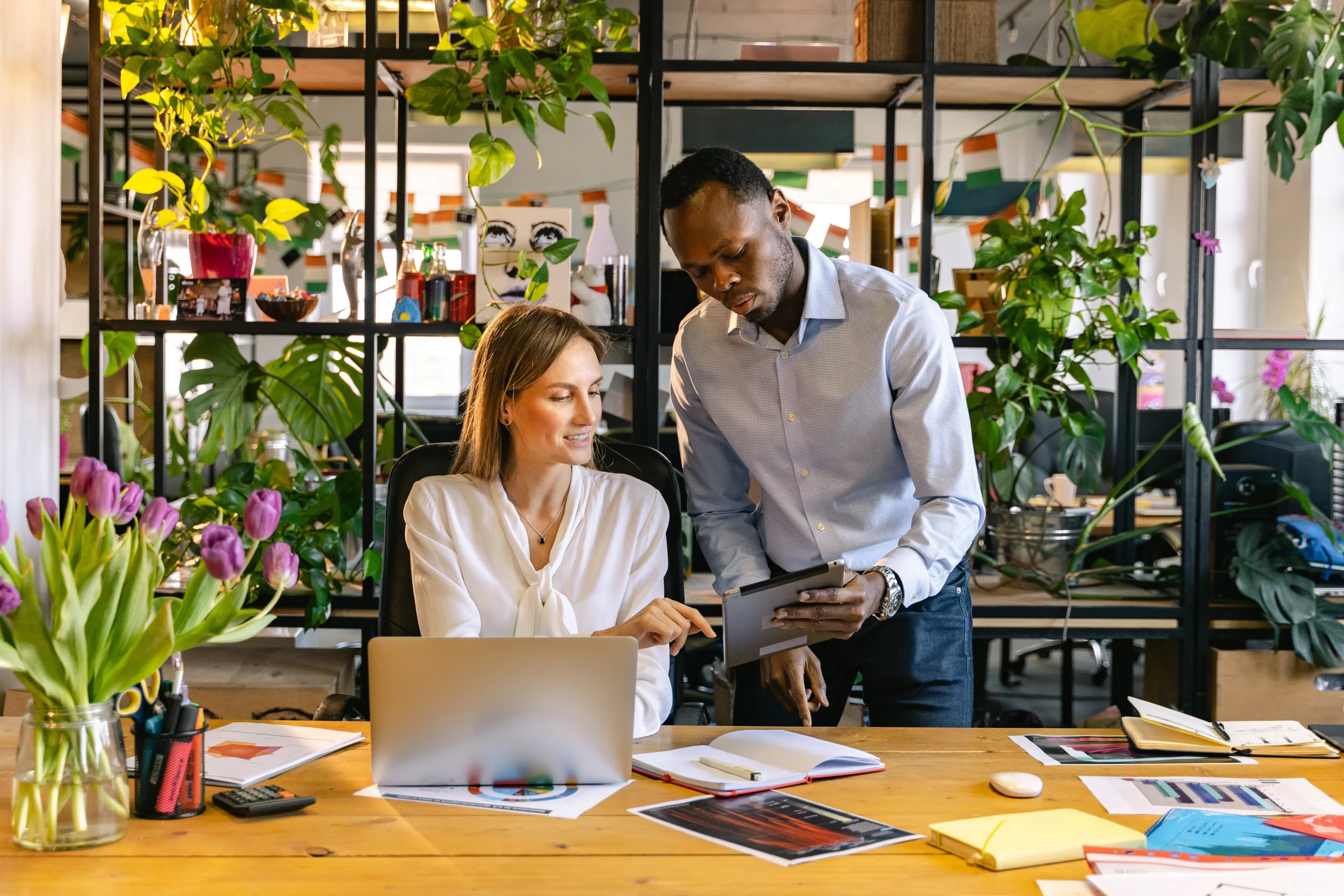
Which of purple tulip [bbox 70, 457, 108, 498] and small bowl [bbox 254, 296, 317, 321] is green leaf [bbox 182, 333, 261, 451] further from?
purple tulip [bbox 70, 457, 108, 498]

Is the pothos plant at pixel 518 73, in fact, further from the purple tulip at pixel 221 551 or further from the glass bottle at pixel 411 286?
the purple tulip at pixel 221 551

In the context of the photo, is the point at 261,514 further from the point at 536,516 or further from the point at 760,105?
the point at 760,105

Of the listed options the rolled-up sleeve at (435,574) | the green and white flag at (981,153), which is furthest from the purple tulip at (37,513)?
the green and white flag at (981,153)

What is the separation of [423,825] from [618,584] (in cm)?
66

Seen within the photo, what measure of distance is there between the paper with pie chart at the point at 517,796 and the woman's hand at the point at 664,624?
8.5 inches

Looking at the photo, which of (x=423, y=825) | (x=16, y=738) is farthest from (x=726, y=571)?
(x=16, y=738)

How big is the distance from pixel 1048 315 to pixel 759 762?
1.63 metres

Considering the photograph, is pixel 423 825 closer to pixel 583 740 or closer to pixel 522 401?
pixel 583 740

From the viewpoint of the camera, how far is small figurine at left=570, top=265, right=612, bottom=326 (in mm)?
2844

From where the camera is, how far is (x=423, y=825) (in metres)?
1.34

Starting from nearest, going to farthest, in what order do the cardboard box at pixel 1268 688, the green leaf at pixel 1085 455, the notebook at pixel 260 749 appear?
the notebook at pixel 260 749 < the cardboard box at pixel 1268 688 < the green leaf at pixel 1085 455

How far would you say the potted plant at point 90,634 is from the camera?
1239 mm

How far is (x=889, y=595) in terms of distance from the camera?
1908 mm

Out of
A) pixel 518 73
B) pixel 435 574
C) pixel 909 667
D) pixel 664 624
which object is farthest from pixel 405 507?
pixel 518 73
